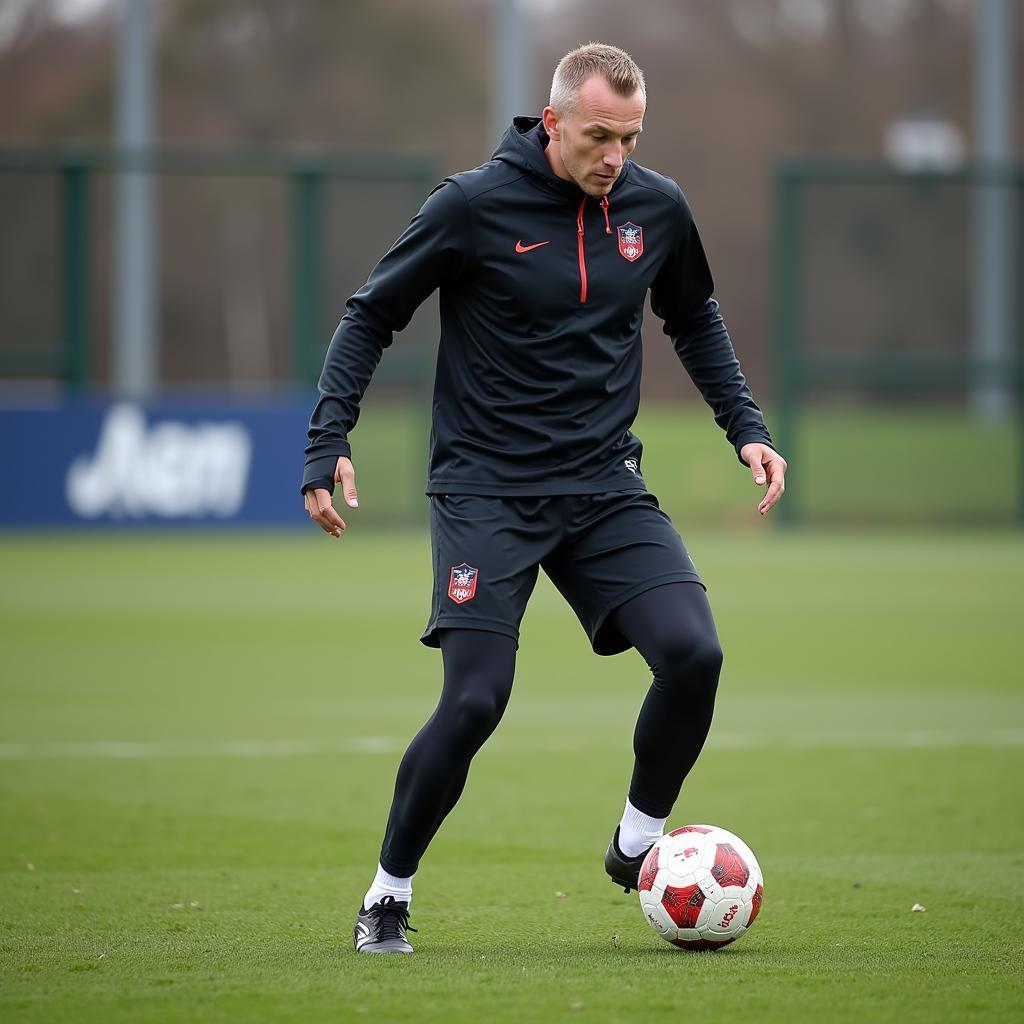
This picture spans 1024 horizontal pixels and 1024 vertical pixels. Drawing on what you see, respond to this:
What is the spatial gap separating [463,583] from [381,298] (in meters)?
0.79

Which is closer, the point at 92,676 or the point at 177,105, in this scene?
the point at 92,676

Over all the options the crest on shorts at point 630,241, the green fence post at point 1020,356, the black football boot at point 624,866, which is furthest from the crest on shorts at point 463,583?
the green fence post at point 1020,356

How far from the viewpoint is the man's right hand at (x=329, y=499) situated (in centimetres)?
490

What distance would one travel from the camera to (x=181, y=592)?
15.8 metres

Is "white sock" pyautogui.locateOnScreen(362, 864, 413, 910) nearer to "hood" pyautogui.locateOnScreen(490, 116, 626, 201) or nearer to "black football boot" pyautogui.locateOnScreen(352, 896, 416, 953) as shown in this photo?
"black football boot" pyautogui.locateOnScreen(352, 896, 416, 953)

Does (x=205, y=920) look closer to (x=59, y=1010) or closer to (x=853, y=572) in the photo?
(x=59, y=1010)

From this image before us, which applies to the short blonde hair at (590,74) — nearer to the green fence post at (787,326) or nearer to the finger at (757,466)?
the finger at (757,466)

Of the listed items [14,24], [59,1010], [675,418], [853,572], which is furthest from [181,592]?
[14,24]

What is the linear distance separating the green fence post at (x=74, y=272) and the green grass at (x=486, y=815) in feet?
24.4

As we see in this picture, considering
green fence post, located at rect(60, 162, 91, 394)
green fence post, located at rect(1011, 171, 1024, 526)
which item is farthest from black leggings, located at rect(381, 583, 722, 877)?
green fence post, located at rect(1011, 171, 1024, 526)

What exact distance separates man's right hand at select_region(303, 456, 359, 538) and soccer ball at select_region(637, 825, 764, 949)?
1241 mm

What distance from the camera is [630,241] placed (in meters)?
5.26

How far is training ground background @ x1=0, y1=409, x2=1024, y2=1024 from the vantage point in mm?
4629

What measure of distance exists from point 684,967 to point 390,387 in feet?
61.6
